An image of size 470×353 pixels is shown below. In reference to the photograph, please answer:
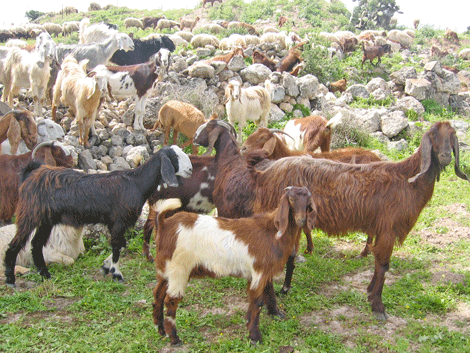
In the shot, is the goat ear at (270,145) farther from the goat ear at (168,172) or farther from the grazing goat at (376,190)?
the goat ear at (168,172)

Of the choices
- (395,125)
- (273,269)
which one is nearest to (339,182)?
(273,269)

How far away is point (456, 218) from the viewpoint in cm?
771

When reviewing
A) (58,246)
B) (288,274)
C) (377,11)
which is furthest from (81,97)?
(377,11)

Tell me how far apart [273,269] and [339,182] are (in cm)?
139

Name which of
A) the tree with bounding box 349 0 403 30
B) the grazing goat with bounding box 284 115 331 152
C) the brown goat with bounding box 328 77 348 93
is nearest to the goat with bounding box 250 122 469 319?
the grazing goat with bounding box 284 115 331 152

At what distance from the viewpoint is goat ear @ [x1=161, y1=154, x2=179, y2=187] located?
5555 millimetres

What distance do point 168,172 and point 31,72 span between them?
7.09 metres

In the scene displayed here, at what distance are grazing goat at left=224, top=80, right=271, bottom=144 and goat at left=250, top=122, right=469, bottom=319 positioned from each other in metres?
6.29

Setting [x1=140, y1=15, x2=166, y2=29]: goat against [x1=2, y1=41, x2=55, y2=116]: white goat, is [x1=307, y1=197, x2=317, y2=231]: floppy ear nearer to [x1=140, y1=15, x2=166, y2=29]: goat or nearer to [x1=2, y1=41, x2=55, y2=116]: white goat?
[x1=2, y1=41, x2=55, y2=116]: white goat

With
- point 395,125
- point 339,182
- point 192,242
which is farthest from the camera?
point 395,125

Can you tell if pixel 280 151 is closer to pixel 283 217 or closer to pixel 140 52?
pixel 283 217

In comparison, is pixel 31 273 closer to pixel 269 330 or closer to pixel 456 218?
pixel 269 330

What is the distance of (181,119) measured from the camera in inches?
408

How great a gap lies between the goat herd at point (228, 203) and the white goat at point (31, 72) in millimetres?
3631
